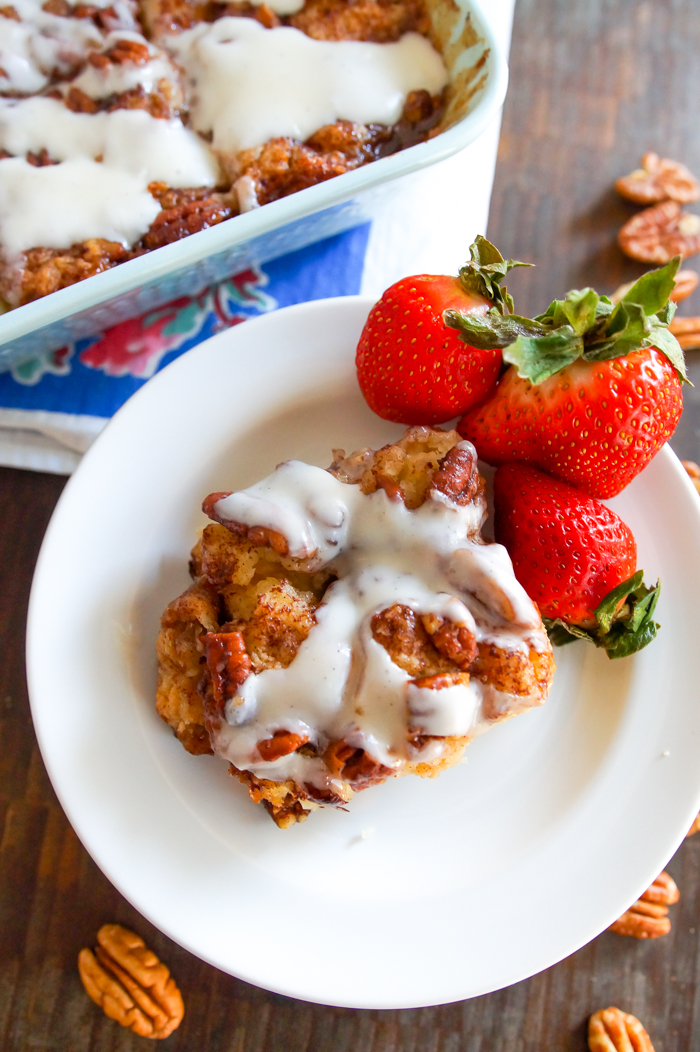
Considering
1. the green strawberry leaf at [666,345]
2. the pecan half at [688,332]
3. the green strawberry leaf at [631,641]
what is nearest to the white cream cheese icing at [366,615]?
the green strawberry leaf at [631,641]

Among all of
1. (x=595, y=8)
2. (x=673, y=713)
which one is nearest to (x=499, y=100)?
(x=595, y=8)

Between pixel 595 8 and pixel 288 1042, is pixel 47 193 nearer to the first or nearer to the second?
pixel 595 8

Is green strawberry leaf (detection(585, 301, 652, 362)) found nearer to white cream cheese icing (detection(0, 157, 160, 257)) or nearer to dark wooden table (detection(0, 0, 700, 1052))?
dark wooden table (detection(0, 0, 700, 1052))

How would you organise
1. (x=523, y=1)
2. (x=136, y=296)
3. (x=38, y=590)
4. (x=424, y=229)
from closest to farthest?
(x=38, y=590)
(x=136, y=296)
(x=424, y=229)
(x=523, y=1)

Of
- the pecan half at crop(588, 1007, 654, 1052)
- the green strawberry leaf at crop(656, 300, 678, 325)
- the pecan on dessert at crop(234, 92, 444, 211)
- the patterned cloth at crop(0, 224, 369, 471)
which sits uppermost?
the pecan on dessert at crop(234, 92, 444, 211)

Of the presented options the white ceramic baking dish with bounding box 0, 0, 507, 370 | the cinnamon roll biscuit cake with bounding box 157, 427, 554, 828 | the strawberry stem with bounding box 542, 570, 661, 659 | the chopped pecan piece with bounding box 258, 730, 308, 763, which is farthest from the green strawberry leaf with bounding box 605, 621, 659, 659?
the white ceramic baking dish with bounding box 0, 0, 507, 370

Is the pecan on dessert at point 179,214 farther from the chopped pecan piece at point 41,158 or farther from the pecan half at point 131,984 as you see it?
the pecan half at point 131,984

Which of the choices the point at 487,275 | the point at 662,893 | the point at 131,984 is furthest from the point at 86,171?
the point at 662,893

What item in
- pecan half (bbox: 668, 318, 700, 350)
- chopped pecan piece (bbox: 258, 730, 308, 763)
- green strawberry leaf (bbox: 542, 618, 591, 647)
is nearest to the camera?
chopped pecan piece (bbox: 258, 730, 308, 763)
